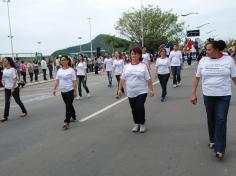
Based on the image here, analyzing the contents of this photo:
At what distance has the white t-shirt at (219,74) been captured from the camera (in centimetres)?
660

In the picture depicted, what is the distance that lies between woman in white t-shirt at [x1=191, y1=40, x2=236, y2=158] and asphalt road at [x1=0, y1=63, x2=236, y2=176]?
0.37m

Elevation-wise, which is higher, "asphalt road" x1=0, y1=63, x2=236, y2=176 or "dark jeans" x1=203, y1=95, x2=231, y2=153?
"dark jeans" x1=203, y1=95, x2=231, y2=153

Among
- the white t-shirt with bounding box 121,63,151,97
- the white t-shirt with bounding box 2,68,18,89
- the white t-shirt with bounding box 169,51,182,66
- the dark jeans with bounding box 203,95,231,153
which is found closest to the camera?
the dark jeans with bounding box 203,95,231,153

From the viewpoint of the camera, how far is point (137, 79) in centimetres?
891

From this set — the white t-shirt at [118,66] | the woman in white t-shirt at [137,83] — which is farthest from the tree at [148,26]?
the woman in white t-shirt at [137,83]

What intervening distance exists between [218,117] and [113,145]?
A: 6.81 feet

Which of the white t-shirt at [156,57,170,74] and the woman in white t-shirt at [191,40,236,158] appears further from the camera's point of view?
the white t-shirt at [156,57,170,74]

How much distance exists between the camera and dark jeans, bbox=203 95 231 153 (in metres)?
6.50

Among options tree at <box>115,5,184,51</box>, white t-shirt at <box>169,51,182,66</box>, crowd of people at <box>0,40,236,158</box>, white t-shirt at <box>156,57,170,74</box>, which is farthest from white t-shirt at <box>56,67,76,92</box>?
tree at <box>115,5,184,51</box>

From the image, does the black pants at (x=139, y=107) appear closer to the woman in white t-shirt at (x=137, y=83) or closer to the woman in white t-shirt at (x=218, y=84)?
the woman in white t-shirt at (x=137, y=83)

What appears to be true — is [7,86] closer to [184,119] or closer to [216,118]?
[184,119]

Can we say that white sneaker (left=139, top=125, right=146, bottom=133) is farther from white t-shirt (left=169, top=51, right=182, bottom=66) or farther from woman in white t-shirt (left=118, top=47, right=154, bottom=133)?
white t-shirt (left=169, top=51, right=182, bottom=66)

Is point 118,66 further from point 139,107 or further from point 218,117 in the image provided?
point 218,117

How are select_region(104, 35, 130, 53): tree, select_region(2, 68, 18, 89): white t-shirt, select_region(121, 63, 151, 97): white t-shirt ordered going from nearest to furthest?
1. select_region(121, 63, 151, 97): white t-shirt
2. select_region(2, 68, 18, 89): white t-shirt
3. select_region(104, 35, 130, 53): tree
